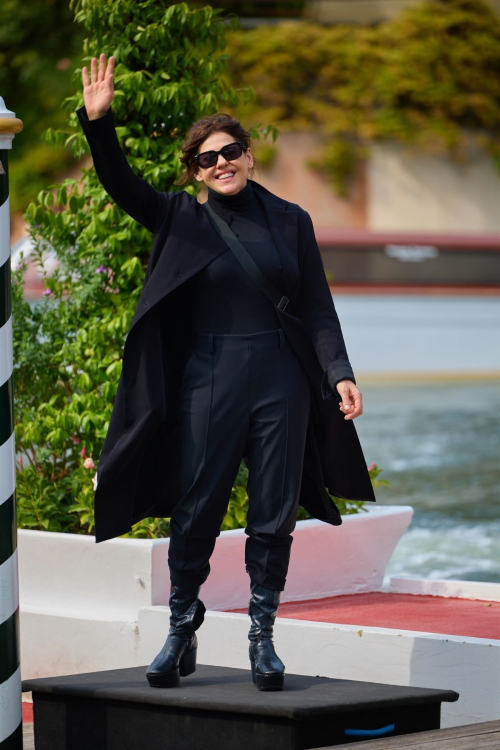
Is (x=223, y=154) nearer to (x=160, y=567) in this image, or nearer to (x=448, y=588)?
(x=160, y=567)

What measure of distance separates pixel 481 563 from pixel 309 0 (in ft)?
51.9

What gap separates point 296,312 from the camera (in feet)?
9.71

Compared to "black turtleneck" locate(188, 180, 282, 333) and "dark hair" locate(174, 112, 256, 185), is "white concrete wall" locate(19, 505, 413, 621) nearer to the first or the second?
"black turtleneck" locate(188, 180, 282, 333)

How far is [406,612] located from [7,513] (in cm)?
185

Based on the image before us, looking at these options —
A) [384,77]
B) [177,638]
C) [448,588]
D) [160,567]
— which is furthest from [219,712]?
[384,77]

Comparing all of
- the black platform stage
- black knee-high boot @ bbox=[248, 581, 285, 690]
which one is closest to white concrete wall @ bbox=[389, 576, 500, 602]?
the black platform stage

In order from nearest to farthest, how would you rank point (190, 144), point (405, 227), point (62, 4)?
point (190, 144)
point (405, 227)
point (62, 4)

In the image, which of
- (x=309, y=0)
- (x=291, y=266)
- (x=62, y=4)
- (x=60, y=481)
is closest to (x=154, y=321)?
(x=291, y=266)

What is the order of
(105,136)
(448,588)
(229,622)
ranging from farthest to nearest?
(448,588), (229,622), (105,136)

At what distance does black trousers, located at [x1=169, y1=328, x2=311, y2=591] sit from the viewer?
2.83 meters

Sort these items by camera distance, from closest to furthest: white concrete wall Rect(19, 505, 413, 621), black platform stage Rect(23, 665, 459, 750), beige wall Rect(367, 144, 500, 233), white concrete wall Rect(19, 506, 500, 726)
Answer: black platform stage Rect(23, 665, 459, 750) → white concrete wall Rect(19, 506, 500, 726) → white concrete wall Rect(19, 505, 413, 621) → beige wall Rect(367, 144, 500, 233)

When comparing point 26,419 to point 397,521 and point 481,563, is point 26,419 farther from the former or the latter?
point 481,563

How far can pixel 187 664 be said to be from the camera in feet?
9.71

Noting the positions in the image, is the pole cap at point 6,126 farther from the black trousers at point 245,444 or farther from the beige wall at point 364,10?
the beige wall at point 364,10
